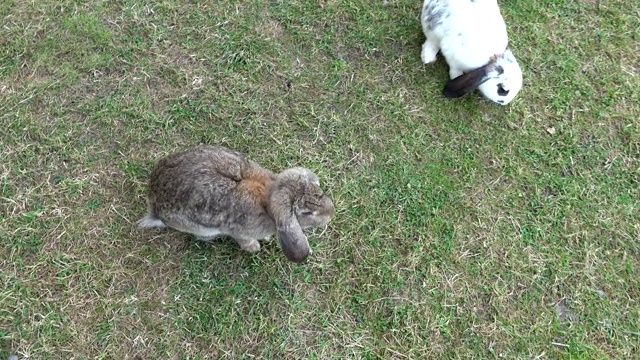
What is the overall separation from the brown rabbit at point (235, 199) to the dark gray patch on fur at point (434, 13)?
5.53 ft

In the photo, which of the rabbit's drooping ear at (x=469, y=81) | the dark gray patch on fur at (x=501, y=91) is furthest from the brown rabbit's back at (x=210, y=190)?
the dark gray patch on fur at (x=501, y=91)

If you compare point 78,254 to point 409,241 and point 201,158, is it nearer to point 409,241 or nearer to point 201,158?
point 201,158

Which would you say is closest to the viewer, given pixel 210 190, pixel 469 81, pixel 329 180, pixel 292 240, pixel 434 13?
pixel 292 240

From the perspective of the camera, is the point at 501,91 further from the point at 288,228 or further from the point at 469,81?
the point at 288,228

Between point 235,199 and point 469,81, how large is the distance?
195 cm

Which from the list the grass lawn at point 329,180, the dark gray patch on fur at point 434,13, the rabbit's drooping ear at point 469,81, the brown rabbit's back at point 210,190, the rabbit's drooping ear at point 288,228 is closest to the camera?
the rabbit's drooping ear at point 288,228

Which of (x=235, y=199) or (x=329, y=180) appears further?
(x=329, y=180)

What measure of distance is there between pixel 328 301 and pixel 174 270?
100cm

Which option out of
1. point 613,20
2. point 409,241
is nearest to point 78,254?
point 409,241

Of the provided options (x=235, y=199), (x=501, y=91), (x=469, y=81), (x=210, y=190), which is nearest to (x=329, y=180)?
(x=235, y=199)

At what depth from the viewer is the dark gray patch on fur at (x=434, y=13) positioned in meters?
3.84

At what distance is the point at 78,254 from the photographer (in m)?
3.26

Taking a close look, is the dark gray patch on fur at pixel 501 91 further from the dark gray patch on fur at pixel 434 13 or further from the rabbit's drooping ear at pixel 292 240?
the rabbit's drooping ear at pixel 292 240

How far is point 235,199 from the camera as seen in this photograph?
9.53 ft
